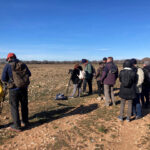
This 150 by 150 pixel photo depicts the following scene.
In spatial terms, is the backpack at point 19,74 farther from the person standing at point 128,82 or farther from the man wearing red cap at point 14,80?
the person standing at point 128,82

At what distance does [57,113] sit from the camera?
25.3 ft

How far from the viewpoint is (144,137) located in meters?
5.32

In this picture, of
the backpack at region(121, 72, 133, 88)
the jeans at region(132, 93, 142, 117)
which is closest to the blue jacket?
the backpack at region(121, 72, 133, 88)

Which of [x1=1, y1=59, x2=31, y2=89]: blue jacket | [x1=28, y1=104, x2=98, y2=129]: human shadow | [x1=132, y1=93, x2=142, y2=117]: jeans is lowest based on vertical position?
[x1=28, y1=104, x2=98, y2=129]: human shadow

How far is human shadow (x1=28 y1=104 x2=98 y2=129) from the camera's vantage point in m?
6.68

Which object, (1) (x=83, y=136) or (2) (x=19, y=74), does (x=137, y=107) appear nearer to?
(1) (x=83, y=136)

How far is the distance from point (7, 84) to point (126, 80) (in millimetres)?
4473

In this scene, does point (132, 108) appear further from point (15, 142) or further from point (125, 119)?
point (15, 142)

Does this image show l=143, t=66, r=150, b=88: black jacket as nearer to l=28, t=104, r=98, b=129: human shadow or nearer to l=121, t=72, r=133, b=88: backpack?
l=121, t=72, r=133, b=88: backpack

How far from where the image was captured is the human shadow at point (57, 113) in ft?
21.9

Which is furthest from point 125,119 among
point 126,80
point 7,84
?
point 7,84

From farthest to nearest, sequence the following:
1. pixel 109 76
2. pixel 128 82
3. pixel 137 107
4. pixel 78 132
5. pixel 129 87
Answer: pixel 109 76
pixel 137 107
pixel 129 87
pixel 128 82
pixel 78 132

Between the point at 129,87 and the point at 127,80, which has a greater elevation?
the point at 127,80

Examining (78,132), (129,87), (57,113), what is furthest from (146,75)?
(57,113)
